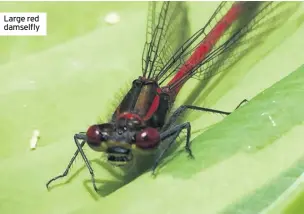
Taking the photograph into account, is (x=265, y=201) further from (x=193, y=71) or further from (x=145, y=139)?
(x=193, y=71)

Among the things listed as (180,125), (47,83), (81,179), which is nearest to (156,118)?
(180,125)

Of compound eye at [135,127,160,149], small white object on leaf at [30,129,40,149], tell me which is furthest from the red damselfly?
small white object on leaf at [30,129,40,149]

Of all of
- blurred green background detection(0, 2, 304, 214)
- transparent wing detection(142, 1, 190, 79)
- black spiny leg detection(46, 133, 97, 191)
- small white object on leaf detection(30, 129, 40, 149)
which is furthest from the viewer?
transparent wing detection(142, 1, 190, 79)

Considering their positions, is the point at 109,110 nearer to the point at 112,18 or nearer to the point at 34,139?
the point at 34,139

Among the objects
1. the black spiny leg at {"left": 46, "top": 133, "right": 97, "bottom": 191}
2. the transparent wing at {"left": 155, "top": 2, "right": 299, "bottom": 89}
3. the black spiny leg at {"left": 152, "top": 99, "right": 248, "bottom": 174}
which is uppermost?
the transparent wing at {"left": 155, "top": 2, "right": 299, "bottom": 89}

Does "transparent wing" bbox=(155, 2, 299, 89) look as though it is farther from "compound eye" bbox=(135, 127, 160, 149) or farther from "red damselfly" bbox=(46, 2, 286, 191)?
"compound eye" bbox=(135, 127, 160, 149)

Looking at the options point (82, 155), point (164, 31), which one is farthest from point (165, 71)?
point (82, 155)

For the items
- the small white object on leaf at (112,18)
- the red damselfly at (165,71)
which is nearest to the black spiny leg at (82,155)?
the red damselfly at (165,71)
